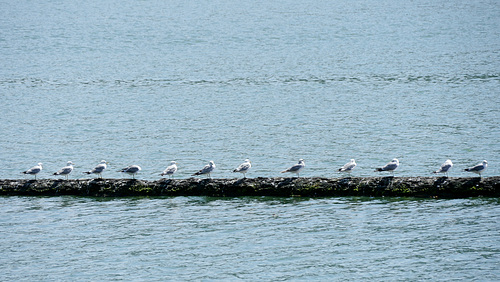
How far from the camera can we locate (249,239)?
2061 cm

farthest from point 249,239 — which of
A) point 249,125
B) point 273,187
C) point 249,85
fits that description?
point 249,85

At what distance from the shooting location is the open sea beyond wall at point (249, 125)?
19469mm

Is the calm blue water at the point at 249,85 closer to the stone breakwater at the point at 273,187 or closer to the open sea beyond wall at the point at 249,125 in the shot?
the open sea beyond wall at the point at 249,125

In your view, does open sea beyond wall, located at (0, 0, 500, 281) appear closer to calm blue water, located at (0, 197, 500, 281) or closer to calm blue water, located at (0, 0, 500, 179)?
calm blue water, located at (0, 197, 500, 281)

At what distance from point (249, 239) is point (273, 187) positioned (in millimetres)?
3486

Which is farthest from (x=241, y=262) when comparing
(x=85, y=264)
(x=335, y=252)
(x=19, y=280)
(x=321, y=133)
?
(x=321, y=133)

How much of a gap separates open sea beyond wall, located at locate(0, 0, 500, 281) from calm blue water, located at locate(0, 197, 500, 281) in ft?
0.22

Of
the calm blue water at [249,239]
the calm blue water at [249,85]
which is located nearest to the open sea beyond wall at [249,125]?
the calm blue water at [249,239]

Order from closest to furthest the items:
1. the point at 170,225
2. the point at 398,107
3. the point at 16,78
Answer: the point at 170,225 → the point at 398,107 → the point at 16,78

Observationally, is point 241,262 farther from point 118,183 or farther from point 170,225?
point 118,183

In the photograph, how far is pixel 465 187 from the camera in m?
22.7

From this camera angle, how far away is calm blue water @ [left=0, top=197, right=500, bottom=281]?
60.2 feet

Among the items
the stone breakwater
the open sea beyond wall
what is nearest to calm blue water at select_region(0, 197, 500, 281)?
the open sea beyond wall

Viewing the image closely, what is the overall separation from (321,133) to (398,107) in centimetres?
1082
